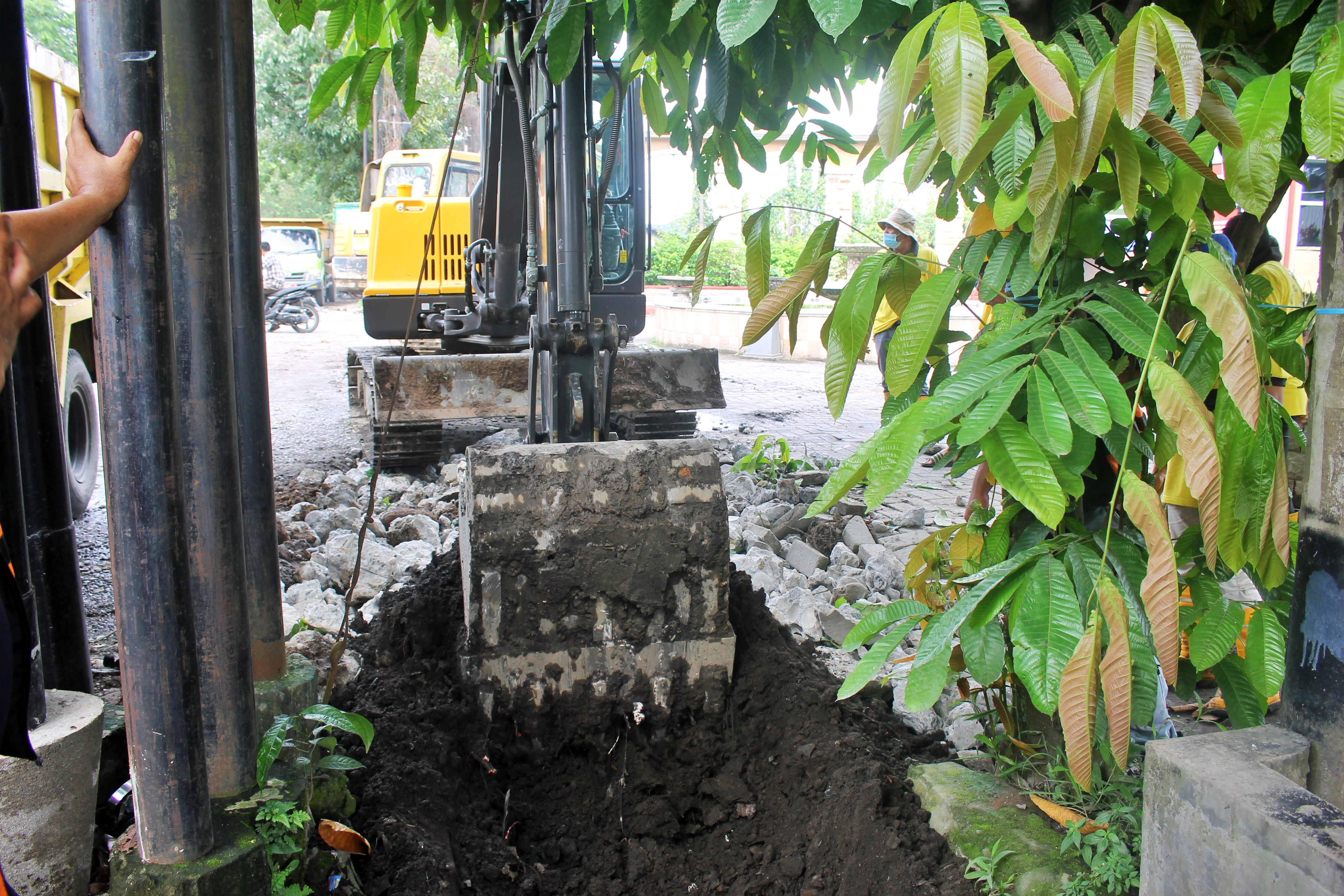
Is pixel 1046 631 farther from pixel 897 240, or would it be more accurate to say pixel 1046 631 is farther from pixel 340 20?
pixel 897 240

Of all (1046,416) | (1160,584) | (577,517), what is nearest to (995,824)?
(1160,584)

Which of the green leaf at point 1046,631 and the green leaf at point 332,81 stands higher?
the green leaf at point 332,81

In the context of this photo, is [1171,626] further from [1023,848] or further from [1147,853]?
[1023,848]

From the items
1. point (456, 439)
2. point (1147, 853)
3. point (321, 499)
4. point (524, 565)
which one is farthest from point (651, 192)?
point (1147, 853)

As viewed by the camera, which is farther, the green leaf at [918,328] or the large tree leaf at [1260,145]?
the green leaf at [918,328]

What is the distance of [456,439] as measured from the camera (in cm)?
775

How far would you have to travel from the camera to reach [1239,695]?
1.86 metres

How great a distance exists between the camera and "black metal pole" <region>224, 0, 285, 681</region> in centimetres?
235

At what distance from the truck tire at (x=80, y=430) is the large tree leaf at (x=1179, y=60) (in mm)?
5902

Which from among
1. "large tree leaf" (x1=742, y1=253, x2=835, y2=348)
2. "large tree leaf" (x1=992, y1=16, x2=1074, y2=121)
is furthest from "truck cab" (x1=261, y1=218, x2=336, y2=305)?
"large tree leaf" (x1=992, y1=16, x2=1074, y2=121)

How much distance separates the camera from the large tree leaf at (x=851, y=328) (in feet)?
5.87

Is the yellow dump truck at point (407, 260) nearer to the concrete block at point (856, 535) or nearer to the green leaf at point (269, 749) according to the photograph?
the concrete block at point (856, 535)

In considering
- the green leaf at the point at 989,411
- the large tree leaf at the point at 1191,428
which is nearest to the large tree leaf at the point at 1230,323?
the large tree leaf at the point at 1191,428

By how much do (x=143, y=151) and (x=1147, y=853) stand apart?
2279 millimetres
